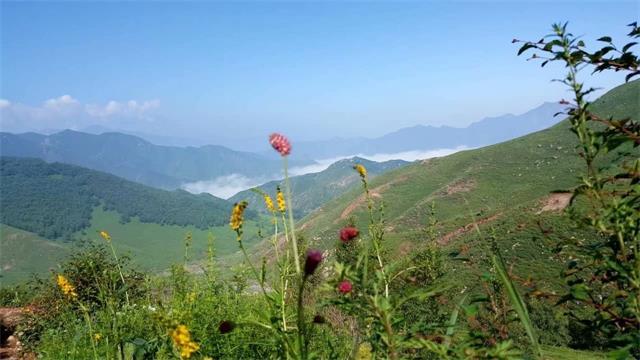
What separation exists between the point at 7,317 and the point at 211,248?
10732mm

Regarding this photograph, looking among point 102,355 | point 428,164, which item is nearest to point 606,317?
point 102,355

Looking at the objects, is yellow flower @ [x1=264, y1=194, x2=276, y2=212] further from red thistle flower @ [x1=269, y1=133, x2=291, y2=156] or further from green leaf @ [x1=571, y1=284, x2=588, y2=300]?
green leaf @ [x1=571, y1=284, x2=588, y2=300]

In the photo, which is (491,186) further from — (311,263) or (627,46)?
(311,263)

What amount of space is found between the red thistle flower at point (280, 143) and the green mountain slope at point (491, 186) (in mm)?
51546

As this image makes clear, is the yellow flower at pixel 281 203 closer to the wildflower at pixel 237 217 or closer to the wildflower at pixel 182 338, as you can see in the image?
the wildflower at pixel 237 217

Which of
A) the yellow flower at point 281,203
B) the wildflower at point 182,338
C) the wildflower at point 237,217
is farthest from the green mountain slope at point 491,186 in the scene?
the wildflower at point 182,338

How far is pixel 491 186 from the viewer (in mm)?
100938

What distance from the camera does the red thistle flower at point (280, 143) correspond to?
6.69ft

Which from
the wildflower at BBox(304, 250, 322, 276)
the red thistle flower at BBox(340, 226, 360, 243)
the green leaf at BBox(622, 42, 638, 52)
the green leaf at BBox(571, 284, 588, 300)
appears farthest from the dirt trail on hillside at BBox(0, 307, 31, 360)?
the green leaf at BBox(622, 42, 638, 52)

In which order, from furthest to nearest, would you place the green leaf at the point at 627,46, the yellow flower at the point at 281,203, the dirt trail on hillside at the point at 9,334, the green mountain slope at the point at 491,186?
the green mountain slope at the point at 491,186, the dirt trail on hillside at the point at 9,334, the green leaf at the point at 627,46, the yellow flower at the point at 281,203

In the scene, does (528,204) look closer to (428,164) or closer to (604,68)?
(604,68)

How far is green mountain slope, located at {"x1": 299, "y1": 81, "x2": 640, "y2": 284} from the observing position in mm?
63831

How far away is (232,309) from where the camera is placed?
8.03m

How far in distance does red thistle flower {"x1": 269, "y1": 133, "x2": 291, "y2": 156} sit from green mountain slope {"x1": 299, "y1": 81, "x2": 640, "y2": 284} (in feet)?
169
